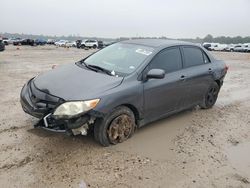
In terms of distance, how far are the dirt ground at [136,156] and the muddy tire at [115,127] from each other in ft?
0.41

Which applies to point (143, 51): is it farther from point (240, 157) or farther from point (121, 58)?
point (240, 157)

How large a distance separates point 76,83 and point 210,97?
144 inches

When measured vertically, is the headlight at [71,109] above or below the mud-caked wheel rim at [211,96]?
above

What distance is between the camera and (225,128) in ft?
19.9

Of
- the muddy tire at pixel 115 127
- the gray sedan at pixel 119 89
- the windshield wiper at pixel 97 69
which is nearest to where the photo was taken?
the gray sedan at pixel 119 89

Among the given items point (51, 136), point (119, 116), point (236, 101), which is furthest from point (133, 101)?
point (236, 101)

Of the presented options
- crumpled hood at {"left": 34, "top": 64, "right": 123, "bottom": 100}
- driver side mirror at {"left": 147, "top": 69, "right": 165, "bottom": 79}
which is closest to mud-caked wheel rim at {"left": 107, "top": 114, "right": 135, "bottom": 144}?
crumpled hood at {"left": 34, "top": 64, "right": 123, "bottom": 100}

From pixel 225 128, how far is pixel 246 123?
0.70 meters

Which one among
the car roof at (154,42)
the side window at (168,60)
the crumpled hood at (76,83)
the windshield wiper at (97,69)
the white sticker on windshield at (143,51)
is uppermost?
the car roof at (154,42)

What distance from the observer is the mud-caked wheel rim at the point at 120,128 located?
4.77 m

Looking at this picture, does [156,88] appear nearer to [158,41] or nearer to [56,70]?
[158,41]

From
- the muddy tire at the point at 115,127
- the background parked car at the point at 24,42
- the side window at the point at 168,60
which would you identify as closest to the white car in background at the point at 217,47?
the background parked car at the point at 24,42

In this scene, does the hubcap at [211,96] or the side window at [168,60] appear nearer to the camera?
the side window at [168,60]

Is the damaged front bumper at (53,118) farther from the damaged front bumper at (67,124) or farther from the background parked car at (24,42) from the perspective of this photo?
the background parked car at (24,42)
